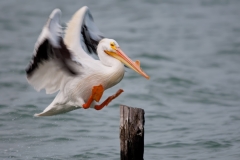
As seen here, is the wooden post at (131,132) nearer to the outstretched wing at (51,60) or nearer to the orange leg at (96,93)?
the orange leg at (96,93)

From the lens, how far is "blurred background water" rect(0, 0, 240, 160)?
29.9ft

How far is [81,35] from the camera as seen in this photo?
794 centimetres

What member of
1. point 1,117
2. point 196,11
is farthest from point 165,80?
point 196,11

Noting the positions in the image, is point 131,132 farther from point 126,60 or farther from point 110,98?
point 126,60

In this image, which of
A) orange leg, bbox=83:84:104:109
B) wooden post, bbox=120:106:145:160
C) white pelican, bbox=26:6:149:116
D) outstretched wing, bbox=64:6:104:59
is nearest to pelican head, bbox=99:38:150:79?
white pelican, bbox=26:6:149:116

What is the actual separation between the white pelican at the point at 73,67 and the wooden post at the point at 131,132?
62cm

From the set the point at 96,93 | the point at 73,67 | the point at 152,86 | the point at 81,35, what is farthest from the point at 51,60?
the point at 152,86

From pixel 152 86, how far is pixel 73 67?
661 centimetres

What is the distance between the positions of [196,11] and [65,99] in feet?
41.7

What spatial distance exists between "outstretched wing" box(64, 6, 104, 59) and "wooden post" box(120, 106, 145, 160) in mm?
1140

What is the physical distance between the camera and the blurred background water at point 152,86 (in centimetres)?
911

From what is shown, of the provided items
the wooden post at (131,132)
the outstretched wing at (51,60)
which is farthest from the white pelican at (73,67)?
the wooden post at (131,132)

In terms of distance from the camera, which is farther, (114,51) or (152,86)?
(152,86)

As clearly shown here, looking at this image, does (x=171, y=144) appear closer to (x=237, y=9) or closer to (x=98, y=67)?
(x=98, y=67)
